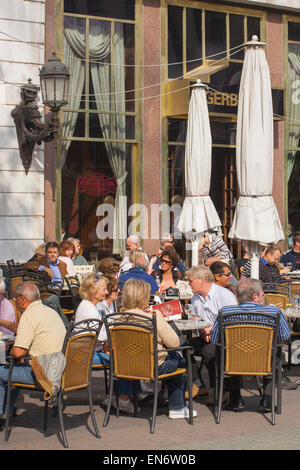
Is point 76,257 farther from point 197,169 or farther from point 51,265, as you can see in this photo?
point 197,169

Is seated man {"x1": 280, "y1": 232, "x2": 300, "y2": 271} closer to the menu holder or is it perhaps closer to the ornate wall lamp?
the ornate wall lamp

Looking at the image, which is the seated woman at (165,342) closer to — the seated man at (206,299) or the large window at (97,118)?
the seated man at (206,299)

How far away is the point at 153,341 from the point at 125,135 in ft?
32.9

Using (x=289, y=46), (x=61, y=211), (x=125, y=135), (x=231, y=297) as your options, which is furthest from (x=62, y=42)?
(x=231, y=297)

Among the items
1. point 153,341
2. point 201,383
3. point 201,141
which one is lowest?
point 201,383

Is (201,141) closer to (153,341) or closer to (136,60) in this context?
(136,60)

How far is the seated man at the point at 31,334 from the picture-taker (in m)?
6.68

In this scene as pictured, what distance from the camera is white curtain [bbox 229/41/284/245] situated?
35.3 ft

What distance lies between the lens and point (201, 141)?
14180 mm

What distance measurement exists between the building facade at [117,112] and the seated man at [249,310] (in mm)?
8155

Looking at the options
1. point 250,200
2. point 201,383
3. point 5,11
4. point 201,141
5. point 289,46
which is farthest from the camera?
point 289,46

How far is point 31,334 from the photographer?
22.0 feet

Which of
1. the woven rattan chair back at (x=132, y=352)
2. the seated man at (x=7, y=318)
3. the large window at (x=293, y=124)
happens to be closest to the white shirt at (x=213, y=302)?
the woven rattan chair back at (x=132, y=352)

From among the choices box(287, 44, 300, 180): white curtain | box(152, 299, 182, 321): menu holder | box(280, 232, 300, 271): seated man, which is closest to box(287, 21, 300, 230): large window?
box(287, 44, 300, 180): white curtain
